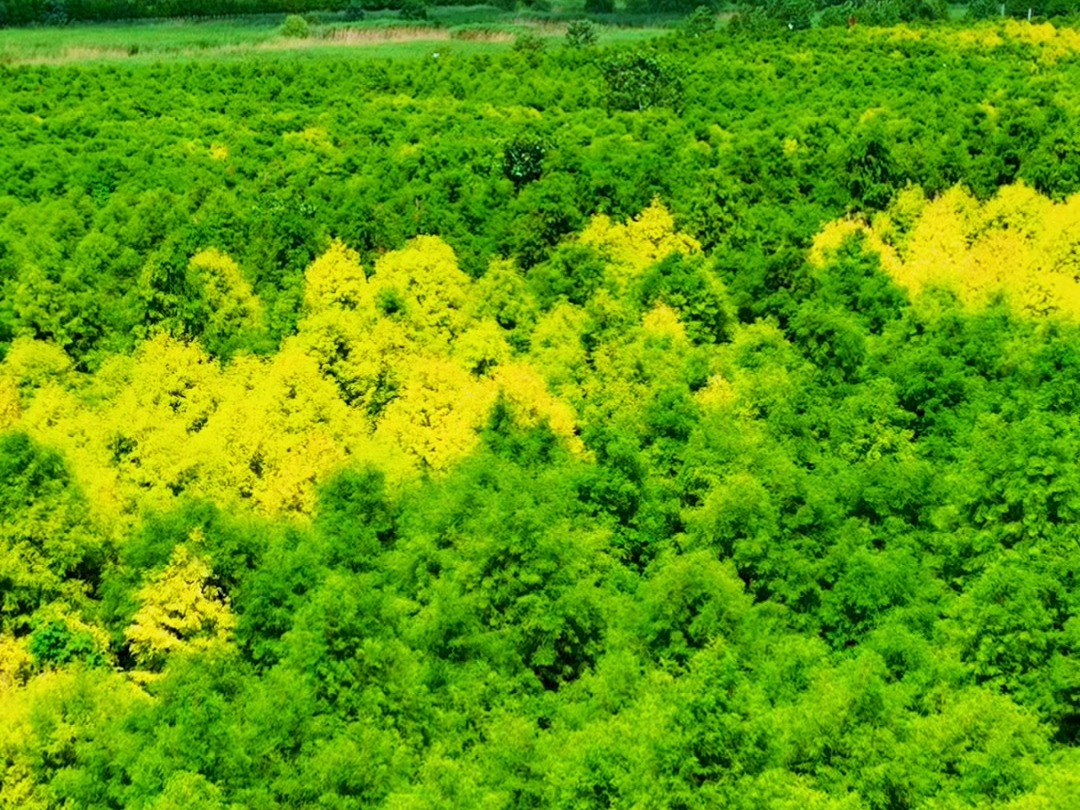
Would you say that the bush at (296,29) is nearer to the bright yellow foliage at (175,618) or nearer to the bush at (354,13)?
the bush at (354,13)

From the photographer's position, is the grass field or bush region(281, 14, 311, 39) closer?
the grass field

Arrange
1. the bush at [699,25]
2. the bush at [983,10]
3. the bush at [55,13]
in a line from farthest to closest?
the bush at [55,13] → the bush at [983,10] → the bush at [699,25]

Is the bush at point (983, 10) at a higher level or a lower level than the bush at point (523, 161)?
higher

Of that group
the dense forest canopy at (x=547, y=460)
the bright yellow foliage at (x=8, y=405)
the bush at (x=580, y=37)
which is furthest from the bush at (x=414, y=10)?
the bright yellow foliage at (x=8, y=405)

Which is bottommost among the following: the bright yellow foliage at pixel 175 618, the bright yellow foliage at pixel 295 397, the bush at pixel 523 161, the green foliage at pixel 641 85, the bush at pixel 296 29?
the bright yellow foliage at pixel 175 618

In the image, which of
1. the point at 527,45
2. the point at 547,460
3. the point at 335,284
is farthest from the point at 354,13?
the point at 547,460

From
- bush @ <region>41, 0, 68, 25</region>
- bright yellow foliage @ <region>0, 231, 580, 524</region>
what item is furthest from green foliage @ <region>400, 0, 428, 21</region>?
bright yellow foliage @ <region>0, 231, 580, 524</region>

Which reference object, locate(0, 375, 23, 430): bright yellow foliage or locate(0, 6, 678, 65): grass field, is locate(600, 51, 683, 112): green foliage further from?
locate(0, 375, 23, 430): bright yellow foliage
